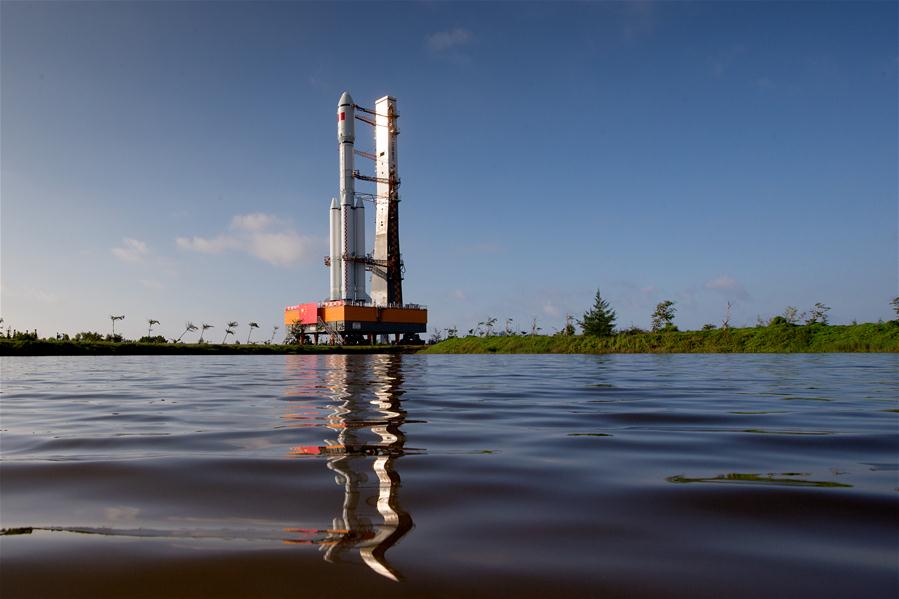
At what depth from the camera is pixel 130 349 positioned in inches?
1785

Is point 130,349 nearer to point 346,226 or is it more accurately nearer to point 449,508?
point 346,226

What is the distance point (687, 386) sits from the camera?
30.5 ft

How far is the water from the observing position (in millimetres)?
1511

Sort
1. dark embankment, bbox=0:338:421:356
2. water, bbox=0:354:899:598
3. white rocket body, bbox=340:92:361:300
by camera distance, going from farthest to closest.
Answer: white rocket body, bbox=340:92:361:300, dark embankment, bbox=0:338:421:356, water, bbox=0:354:899:598

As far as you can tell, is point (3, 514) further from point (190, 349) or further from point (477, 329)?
point (477, 329)

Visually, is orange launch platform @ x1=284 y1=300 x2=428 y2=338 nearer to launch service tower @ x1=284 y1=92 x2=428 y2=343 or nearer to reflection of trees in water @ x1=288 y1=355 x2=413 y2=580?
launch service tower @ x1=284 y1=92 x2=428 y2=343

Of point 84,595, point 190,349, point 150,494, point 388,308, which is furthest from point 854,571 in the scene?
point 388,308

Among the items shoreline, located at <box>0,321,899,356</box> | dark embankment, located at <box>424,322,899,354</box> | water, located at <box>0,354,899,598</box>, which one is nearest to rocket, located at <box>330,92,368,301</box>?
shoreline, located at <box>0,321,899,356</box>

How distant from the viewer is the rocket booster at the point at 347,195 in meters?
65.9

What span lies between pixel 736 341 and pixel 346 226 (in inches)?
1791

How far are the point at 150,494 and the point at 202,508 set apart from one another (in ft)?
1.35

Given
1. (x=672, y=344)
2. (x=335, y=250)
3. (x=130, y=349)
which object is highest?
(x=335, y=250)

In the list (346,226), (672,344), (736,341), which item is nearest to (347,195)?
(346,226)

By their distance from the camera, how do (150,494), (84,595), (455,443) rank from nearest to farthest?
(84,595) → (150,494) → (455,443)
